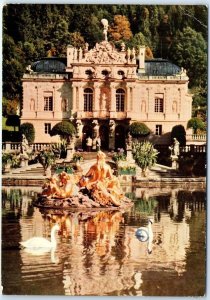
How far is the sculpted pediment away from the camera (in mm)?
5395

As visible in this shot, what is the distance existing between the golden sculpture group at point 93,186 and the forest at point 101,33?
602 millimetres

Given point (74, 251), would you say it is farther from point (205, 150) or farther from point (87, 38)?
point (87, 38)

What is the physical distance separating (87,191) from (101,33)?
3.72ft

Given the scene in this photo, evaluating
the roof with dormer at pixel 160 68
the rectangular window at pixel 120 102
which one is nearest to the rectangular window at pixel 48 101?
the rectangular window at pixel 120 102

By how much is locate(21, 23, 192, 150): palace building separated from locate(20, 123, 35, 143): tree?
32 millimetres

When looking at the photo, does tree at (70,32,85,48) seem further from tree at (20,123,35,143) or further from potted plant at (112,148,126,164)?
potted plant at (112,148,126,164)

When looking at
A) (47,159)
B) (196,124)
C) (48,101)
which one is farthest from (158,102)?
(47,159)

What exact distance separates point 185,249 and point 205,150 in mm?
699

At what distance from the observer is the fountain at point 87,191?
536 cm

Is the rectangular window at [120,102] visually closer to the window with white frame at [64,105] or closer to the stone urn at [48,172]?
the window with white frame at [64,105]

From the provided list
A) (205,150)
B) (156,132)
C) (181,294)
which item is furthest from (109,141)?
(181,294)

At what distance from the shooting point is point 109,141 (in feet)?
17.9

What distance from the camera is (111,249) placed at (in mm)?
5020

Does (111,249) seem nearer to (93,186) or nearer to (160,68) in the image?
(93,186)
